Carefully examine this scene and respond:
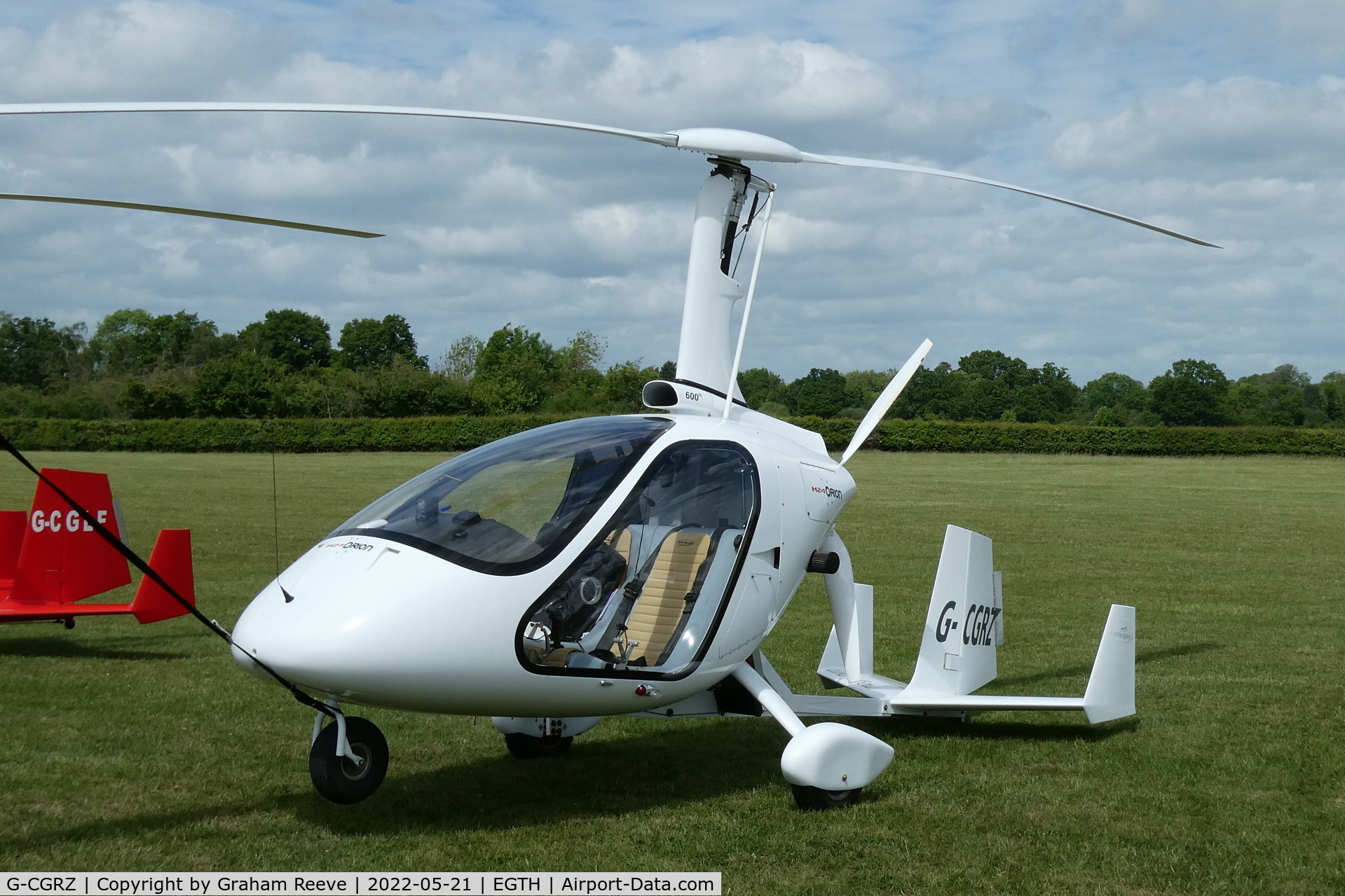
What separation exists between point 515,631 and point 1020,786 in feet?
9.71

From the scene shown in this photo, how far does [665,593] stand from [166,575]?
563 cm

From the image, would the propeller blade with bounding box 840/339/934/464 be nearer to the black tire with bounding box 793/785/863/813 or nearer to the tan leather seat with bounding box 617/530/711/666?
the tan leather seat with bounding box 617/530/711/666

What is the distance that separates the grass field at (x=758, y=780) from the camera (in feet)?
16.3

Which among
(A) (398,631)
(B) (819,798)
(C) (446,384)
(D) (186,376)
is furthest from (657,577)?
(C) (446,384)

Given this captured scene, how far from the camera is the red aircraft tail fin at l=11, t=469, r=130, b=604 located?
31.3 feet

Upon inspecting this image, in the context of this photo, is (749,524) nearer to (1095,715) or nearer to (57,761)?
(1095,715)

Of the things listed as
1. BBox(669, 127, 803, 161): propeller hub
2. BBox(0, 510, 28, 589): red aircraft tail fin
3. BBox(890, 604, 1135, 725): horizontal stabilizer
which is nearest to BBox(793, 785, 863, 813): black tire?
BBox(890, 604, 1135, 725): horizontal stabilizer

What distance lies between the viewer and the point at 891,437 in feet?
176

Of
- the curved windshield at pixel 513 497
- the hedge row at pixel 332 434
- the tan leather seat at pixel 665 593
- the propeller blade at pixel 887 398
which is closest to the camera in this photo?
the curved windshield at pixel 513 497

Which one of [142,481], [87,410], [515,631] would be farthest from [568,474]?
[142,481]

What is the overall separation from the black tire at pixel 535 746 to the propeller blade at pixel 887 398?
2.37m

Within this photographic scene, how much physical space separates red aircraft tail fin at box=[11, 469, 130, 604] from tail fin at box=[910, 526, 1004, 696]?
6.40m

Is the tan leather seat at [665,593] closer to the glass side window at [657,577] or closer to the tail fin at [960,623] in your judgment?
the glass side window at [657,577]
